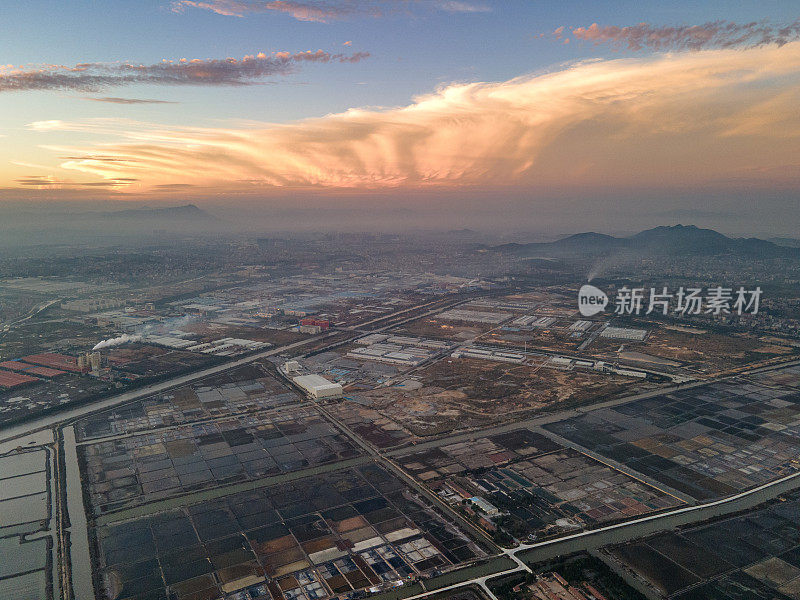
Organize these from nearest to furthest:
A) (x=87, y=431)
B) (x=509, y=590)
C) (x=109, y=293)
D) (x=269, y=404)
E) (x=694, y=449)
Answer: (x=509, y=590)
(x=694, y=449)
(x=87, y=431)
(x=269, y=404)
(x=109, y=293)

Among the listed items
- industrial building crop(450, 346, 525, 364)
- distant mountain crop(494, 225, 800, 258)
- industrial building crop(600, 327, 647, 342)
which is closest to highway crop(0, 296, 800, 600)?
industrial building crop(450, 346, 525, 364)

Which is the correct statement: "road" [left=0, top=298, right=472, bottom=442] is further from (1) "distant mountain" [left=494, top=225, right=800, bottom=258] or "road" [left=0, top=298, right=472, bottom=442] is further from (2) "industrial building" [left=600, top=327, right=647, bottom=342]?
(1) "distant mountain" [left=494, top=225, right=800, bottom=258]

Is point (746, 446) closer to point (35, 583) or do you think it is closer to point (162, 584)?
point (162, 584)

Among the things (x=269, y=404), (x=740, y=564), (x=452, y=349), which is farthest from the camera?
(x=452, y=349)

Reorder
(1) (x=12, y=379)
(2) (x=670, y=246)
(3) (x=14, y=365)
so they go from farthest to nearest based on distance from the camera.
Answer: (2) (x=670, y=246) → (3) (x=14, y=365) → (1) (x=12, y=379)

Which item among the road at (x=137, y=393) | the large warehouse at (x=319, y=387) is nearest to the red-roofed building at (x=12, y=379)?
the road at (x=137, y=393)

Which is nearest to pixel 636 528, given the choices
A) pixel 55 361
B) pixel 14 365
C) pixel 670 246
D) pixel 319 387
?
pixel 319 387

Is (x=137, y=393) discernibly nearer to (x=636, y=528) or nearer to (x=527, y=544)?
(x=527, y=544)

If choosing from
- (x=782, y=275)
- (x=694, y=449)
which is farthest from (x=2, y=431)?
(x=782, y=275)
